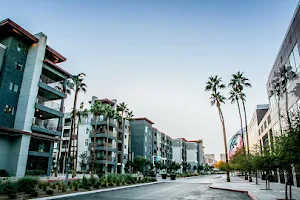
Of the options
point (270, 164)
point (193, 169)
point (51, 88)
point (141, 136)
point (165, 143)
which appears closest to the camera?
point (270, 164)

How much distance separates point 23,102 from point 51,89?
16.9 feet

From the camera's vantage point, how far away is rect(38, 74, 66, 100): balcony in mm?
34281

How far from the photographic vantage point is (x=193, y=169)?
132 metres

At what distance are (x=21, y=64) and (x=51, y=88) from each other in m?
5.35

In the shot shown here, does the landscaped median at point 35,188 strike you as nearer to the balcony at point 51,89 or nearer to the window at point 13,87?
the window at point 13,87

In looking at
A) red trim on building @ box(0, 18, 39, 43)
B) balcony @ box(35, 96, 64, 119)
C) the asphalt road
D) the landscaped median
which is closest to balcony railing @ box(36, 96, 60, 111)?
balcony @ box(35, 96, 64, 119)

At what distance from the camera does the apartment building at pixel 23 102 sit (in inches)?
1121

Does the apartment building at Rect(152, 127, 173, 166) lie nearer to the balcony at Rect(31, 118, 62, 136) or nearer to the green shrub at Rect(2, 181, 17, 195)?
the balcony at Rect(31, 118, 62, 136)

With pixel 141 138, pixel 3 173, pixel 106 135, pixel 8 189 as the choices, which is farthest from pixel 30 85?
pixel 141 138

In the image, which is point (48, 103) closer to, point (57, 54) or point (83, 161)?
point (57, 54)

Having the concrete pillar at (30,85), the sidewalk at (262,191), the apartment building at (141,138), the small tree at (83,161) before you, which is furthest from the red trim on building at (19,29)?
the apartment building at (141,138)

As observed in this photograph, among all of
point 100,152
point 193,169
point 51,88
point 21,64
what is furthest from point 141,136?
point 193,169

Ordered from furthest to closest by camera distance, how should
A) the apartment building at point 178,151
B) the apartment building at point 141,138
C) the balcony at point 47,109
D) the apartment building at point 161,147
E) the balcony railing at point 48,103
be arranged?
1. the apartment building at point 178,151
2. the apartment building at point 161,147
3. the apartment building at point 141,138
4. the balcony railing at point 48,103
5. the balcony at point 47,109

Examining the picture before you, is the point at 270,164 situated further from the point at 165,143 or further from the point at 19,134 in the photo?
the point at 165,143
